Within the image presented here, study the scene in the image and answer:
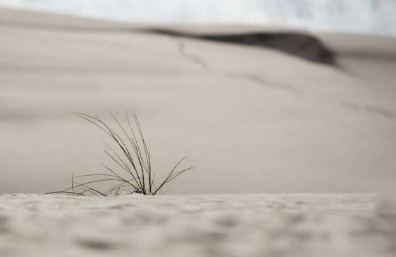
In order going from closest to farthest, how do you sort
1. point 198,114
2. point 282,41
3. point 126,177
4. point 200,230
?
point 200,230
point 126,177
point 198,114
point 282,41

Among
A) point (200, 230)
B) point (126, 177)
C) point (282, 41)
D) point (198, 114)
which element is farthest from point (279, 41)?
point (200, 230)

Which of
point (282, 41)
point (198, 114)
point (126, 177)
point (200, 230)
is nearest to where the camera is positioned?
point (200, 230)

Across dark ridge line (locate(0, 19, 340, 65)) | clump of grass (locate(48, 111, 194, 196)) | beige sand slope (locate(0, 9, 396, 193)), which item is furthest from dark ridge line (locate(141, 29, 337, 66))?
clump of grass (locate(48, 111, 194, 196))

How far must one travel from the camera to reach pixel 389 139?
262 cm

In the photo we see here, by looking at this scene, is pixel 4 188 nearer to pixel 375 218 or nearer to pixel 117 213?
pixel 117 213

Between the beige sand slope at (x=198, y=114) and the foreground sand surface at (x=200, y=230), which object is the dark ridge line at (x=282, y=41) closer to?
the beige sand slope at (x=198, y=114)

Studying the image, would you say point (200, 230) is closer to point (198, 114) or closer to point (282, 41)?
point (198, 114)

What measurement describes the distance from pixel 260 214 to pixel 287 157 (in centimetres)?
181

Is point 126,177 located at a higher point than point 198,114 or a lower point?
lower

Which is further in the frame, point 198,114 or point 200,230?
point 198,114

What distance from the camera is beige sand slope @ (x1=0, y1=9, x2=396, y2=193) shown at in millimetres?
1843

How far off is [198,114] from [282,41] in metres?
5.40

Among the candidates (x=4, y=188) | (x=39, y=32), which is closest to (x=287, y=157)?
(x=4, y=188)

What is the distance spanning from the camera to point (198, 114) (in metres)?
2.84
